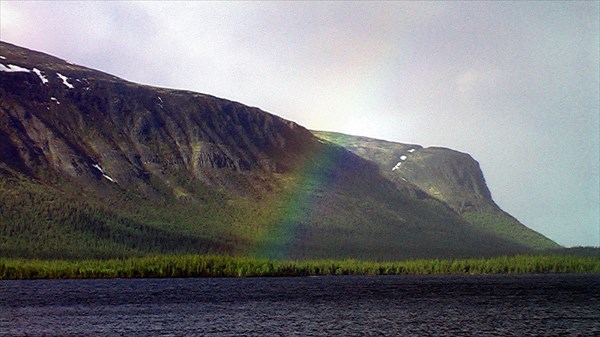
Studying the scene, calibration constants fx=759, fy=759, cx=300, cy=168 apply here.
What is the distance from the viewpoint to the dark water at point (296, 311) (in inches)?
2953

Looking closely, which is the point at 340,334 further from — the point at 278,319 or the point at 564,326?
the point at 564,326

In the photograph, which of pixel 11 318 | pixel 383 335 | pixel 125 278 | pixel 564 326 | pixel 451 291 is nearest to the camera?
pixel 383 335

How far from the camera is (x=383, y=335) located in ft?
231

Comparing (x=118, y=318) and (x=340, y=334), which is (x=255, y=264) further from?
(x=340, y=334)

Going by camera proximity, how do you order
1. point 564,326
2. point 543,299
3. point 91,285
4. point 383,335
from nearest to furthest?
point 383,335
point 564,326
point 543,299
point 91,285

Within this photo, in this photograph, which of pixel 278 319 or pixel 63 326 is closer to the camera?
pixel 63 326

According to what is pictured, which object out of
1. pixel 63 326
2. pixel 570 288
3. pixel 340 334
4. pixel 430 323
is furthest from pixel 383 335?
pixel 570 288

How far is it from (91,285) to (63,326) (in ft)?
263

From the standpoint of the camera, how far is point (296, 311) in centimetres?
9781

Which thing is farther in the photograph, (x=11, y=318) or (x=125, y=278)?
(x=125, y=278)

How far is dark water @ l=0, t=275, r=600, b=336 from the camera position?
75000 mm

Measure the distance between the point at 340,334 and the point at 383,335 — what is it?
4.08 m

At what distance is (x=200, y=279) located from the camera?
19325 cm

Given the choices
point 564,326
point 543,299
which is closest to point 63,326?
point 564,326
